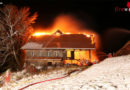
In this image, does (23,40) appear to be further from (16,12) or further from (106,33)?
(106,33)

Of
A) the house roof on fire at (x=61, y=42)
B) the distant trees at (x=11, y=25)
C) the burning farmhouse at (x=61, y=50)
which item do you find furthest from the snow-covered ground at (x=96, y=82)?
the distant trees at (x=11, y=25)

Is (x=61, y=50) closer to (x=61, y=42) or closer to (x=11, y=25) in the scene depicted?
(x=61, y=42)

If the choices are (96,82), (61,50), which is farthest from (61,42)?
(96,82)

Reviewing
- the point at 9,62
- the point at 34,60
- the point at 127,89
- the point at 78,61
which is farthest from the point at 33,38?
the point at 127,89

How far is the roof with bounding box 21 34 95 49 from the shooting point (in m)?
19.9

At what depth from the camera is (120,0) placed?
188ft

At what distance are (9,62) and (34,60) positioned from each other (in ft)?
26.0

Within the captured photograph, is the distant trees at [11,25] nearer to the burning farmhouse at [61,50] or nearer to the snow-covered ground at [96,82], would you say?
the burning farmhouse at [61,50]

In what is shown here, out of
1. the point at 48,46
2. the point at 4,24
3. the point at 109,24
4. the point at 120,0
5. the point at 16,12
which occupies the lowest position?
the point at 48,46

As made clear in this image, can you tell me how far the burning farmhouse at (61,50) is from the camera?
65.1ft

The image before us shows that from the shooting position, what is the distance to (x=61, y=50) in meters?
20.7

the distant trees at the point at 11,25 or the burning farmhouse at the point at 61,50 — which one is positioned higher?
the distant trees at the point at 11,25

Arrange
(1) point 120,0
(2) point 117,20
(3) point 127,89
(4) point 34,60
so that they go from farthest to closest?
(2) point 117,20, (1) point 120,0, (4) point 34,60, (3) point 127,89

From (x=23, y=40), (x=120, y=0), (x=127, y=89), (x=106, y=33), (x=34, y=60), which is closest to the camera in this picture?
(x=127, y=89)
